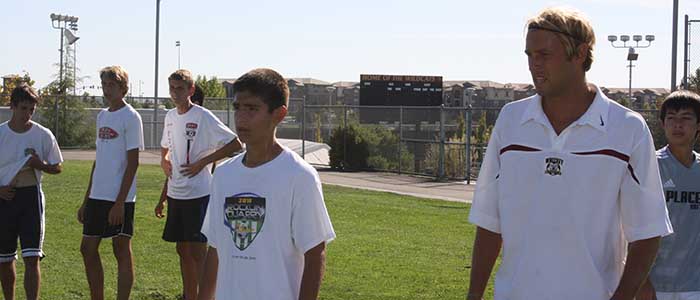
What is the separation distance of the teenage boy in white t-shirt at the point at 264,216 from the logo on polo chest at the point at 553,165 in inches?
45.2

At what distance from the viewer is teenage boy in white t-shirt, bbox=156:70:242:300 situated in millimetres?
8852

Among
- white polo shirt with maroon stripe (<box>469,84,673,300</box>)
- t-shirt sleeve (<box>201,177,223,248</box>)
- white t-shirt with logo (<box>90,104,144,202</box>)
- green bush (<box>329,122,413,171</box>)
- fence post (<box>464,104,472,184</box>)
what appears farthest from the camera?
green bush (<box>329,122,413,171</box>)

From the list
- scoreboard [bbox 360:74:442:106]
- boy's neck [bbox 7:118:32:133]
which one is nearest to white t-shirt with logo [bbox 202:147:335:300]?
boy's neck [bbox 7:118:32:133]

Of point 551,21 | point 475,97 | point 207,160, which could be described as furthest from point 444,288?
point 475,97

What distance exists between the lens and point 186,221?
8.88 meters

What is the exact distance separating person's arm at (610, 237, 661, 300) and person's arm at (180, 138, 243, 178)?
5.26 m

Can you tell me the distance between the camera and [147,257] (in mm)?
12445

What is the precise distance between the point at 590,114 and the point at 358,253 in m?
9.49

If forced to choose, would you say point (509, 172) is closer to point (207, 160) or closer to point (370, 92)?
point (207, 160)

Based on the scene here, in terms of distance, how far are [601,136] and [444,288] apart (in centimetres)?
690

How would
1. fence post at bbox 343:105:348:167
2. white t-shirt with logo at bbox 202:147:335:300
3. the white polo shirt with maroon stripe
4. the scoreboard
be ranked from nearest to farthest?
the white polo shirt with maroon stripe → white t-shirt with logo at bbox 202:147:335:300 → fence post at bbox 343:105:348:167 → the scoreboard

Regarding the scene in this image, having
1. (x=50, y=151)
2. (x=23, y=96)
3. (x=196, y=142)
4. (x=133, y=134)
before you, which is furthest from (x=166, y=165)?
(x=23, y=96)

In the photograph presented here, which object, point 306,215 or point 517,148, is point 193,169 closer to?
point 306,215

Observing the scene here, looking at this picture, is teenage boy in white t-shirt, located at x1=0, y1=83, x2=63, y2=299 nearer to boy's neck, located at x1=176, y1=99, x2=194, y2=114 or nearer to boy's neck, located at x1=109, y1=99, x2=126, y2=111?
boy's neck, located at x1=109, y1=99, x2=126, y2=111
